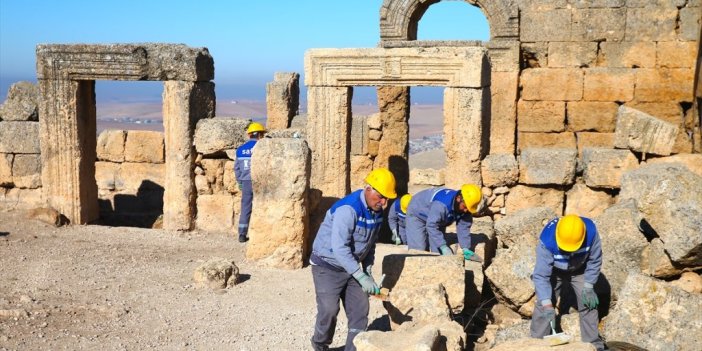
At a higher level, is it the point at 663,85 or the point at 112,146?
the point at 663,85

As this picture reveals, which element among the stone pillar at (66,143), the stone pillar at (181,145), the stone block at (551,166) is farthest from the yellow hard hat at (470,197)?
the stone pillar at (66,143)

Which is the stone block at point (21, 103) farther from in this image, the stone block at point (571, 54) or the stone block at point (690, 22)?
the stone block at point (690, 22)

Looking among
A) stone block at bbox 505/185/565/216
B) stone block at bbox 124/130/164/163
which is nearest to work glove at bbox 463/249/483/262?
stone block at bbox 505/185/565/216

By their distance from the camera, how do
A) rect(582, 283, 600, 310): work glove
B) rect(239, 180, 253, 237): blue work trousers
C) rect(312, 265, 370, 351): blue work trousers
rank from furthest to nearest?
rect(239, 180, 253, 237): blue work trousers
rect(582, 283, 600, 310): work glove
rect(312, 265, 370, 351): blue work trousers

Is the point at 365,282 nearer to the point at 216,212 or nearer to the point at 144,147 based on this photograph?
the point at 216,212

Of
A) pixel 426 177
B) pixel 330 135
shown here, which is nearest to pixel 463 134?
pixel 330 135

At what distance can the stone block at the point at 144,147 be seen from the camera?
13914 millimetres

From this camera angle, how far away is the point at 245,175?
10.7 meters

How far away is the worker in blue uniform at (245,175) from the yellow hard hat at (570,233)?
493cm

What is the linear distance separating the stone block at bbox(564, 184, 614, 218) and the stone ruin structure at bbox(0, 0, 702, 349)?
0.07 feet

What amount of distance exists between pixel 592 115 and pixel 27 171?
9230 millimetres

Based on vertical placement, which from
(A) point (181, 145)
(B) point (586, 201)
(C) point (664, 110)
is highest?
(C) point (664, 110)

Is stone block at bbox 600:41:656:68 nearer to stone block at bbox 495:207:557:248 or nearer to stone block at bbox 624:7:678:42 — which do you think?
stone block at bbox 624:7:678:42

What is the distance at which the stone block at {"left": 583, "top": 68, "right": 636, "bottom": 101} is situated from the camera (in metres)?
13.0
